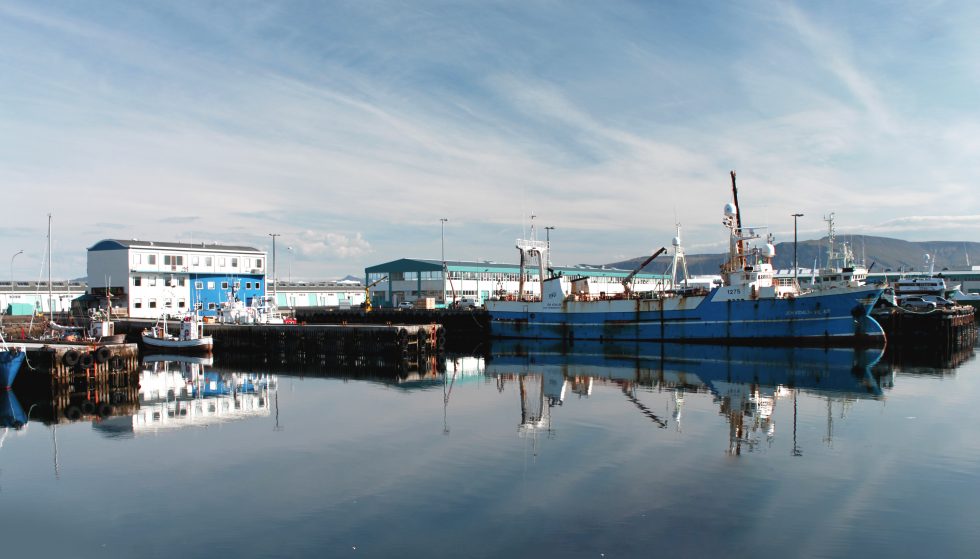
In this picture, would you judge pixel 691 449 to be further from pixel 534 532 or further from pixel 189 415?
pixel 189 415

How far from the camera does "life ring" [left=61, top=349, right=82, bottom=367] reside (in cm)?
3434

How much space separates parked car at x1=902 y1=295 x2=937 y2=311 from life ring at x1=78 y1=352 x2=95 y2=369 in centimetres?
6028

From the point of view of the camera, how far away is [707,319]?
5331cm

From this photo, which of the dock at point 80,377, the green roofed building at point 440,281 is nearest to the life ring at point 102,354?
the dock at point 80,377

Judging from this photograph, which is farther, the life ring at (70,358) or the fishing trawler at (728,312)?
the fishing trawler at (728,312)

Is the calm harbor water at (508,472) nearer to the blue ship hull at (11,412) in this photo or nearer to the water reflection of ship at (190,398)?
the water reflection of ship at (190,398)

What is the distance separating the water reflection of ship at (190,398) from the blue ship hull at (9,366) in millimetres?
5437

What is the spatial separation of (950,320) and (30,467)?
57.9 metres

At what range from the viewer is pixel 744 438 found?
21.1m

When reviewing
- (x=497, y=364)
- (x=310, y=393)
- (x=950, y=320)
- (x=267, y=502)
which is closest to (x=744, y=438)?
(x=267, y=502)

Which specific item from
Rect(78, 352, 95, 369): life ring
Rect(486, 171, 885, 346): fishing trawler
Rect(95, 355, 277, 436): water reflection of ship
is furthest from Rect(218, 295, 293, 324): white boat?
Rect(78, 352, 95, 369): life ring

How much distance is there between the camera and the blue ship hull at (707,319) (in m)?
48.2

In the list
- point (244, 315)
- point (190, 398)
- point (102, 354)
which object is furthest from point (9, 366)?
point (244, 315)

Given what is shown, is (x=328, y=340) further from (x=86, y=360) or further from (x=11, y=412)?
(x=11, y=412)
